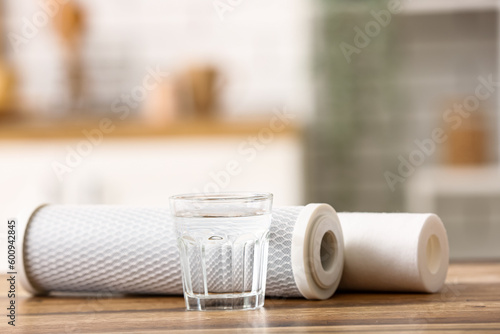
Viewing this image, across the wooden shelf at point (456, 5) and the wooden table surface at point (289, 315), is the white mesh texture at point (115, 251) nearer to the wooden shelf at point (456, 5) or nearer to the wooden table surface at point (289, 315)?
the wooden table surface at point (289, 315)

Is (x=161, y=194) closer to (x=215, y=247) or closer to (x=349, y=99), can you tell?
(x=349, y=99)

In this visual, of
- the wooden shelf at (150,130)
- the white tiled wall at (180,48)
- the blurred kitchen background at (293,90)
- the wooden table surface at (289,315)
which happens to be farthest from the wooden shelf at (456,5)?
the wooden table surface at (289,315)

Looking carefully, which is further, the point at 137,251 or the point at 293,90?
the point at 293,90

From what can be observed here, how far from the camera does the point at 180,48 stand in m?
3.51

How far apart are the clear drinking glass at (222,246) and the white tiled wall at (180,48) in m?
2.46

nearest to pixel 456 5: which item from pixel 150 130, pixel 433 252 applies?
pixel 150 130

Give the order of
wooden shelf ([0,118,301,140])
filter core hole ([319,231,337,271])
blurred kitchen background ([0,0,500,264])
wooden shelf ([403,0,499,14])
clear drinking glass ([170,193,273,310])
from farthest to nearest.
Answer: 1. wooden shelf ([403,0,499,14])
2. blurred kitchen background ([0,0,500,264])
3. wooden shelf ([0,118,301,140])
4. filter core hole ([319,231,337,271])
5. clear drinking glass ([170,193,273,310])

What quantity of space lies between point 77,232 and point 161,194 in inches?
70.3

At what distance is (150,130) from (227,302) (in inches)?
78.0

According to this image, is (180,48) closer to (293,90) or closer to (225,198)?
(293,90)

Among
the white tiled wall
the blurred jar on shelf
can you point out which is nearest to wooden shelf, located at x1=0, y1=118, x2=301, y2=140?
the blurred jar on shelf

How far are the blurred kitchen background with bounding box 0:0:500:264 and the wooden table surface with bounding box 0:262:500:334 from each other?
1.85 metres

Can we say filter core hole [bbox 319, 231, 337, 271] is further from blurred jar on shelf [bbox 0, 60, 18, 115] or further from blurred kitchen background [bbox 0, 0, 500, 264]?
blurred jar on shelf [bbox 0, 60, 18, 115]

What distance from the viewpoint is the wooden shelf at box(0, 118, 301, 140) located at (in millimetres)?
2826
